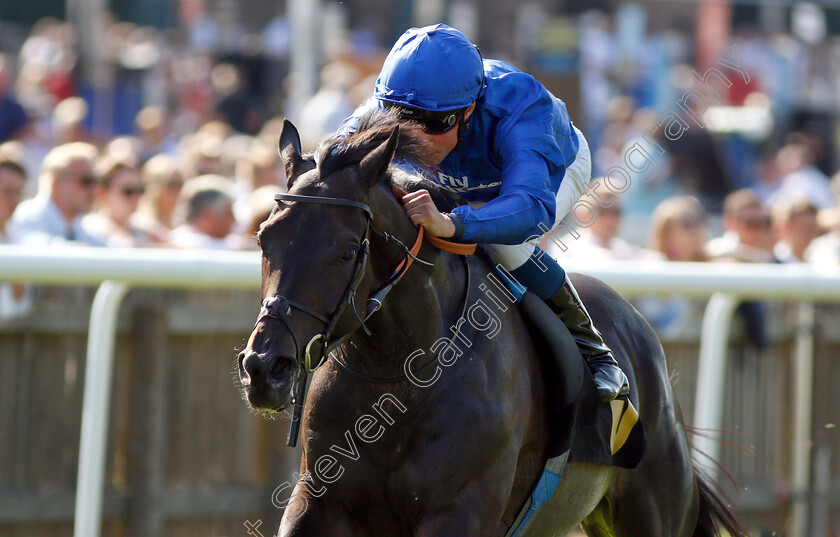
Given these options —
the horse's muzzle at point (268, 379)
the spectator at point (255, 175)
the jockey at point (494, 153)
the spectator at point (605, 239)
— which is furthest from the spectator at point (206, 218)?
the horse's muzzle at point (268, 379)

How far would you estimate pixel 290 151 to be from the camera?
116 inches

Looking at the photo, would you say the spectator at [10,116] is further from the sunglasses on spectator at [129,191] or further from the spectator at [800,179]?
the spectator at [800,179]

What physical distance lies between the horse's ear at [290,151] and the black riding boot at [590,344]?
106 centimetres

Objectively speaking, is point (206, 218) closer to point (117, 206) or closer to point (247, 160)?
point (117, 206)

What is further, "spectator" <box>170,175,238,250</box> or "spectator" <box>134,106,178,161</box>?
"spectator" <box>134,106,178,161</box>

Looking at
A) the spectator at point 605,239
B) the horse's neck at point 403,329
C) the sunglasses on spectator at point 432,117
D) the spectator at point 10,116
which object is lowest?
the spectator at point 10,116

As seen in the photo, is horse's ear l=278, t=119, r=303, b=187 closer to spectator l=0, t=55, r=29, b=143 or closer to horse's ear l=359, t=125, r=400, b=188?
horse's ear l=359, t=125, r=400, b=188

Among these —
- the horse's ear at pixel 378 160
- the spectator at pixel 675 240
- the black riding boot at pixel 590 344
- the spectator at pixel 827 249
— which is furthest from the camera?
the spectator at pixel 827 249

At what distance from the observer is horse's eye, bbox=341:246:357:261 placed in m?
2.69

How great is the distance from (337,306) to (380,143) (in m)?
0.49

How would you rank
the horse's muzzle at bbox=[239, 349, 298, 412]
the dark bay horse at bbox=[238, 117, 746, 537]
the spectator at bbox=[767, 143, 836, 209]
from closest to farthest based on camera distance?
the horse's muzzle at bbox=[239, 349, 298, 412] → the dark bay horse at bbox=[238, 117, 746, 537] → the spectator at bbox=[767, 143, 836, 209]

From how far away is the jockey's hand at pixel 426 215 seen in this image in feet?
9.70

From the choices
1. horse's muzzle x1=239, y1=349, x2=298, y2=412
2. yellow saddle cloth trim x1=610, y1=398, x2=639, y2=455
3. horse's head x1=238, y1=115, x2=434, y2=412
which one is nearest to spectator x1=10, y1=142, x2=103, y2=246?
horse's head x1=238, y1=115, x2=434, y2=412

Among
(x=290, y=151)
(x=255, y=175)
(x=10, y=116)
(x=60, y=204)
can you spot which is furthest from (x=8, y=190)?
(x=10, y=116)
